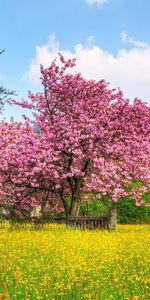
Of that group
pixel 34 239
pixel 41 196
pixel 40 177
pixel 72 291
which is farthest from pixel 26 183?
pixel 72 291

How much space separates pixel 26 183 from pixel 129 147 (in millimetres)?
6235

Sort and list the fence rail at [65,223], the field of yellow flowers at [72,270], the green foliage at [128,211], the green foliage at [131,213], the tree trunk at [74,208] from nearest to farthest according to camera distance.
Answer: the field of yellow flowers at [72,270]
the fence rail at [65,223]
the tree trunk at [74,208]
the green foliage at [128,211]
the green foliage at [131,213]

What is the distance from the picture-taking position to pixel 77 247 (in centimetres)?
1642

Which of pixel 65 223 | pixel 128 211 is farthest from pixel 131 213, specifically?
pixel 65 223

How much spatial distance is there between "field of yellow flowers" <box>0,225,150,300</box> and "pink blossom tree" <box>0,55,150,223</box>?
25.8 ft

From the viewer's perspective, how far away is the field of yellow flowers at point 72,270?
9.31 metres

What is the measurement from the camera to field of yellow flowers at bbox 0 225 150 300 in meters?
9.31

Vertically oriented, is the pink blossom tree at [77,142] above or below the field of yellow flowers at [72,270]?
above

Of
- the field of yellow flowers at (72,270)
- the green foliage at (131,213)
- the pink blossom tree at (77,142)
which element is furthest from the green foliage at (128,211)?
the field of yellow flowers at (72,270)

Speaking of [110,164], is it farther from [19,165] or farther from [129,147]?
[19,165]

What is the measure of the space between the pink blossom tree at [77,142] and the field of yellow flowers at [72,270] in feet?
25.8

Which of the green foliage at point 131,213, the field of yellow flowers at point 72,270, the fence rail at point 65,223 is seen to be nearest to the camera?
the field of yellow flowers at point 72,270

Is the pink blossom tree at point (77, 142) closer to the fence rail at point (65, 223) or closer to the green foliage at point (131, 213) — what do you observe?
the fence rail at point (65, 223)

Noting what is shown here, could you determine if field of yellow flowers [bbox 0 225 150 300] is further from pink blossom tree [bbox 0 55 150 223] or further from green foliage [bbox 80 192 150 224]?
green foliage [bbox 80 192 150 224]
